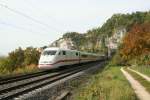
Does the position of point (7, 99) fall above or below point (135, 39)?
below

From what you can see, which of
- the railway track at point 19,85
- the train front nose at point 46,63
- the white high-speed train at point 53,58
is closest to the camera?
the railway track at point 19,85

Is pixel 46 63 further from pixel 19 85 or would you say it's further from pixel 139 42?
pixel 19 85

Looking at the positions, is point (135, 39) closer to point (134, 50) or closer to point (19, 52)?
point (134, 50)

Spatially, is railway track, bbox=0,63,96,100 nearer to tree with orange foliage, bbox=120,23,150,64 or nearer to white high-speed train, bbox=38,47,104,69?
white high-speed train, bbox=38,47,104,69

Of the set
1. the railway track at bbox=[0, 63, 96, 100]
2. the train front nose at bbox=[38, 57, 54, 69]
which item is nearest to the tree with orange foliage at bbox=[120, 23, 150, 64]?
the train front nose at bbox=[38, 57, 54, 69]

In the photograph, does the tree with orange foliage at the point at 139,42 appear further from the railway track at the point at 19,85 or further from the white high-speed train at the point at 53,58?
the railway track at the point at 19,85

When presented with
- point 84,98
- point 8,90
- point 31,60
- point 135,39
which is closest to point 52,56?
point 135,39

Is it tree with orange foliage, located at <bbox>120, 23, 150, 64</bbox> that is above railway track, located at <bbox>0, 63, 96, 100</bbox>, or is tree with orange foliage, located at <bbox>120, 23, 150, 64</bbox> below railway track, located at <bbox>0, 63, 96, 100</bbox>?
above

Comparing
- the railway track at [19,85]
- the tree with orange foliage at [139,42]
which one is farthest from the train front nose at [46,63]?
the tree with orange foliage at [139,42]

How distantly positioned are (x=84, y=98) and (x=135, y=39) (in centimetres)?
3406

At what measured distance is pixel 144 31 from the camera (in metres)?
49.5

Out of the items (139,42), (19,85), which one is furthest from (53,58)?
(19,85)

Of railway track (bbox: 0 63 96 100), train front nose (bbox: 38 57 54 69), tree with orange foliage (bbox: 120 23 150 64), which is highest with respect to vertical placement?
tree with orange foliage (bbox: 120 23 150 64)

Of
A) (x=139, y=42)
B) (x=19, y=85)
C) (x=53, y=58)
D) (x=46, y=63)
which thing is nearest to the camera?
(x=19, y=85)
